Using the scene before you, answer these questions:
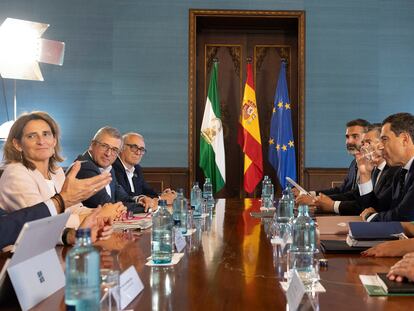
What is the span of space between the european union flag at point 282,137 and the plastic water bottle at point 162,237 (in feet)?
14.3

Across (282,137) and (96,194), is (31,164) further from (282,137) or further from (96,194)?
(282,137)

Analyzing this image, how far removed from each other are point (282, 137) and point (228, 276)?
487 cm

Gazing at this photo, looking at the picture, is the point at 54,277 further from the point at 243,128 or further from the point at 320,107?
the point at 320,107

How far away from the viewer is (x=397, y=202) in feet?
9.93

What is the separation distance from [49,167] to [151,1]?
4.33m

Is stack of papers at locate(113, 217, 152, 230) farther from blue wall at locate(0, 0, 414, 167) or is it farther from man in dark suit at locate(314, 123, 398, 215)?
blue wall at locate(0, 0, 414, 167)

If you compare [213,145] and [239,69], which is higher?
[239,69]

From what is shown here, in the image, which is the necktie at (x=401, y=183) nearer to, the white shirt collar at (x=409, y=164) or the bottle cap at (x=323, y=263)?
the white shirt collar at (x=409, y=164)

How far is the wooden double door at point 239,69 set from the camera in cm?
679

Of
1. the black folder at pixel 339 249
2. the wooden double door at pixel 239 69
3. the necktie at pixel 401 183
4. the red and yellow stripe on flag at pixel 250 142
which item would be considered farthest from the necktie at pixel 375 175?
the wooden double door at pixel 239 69

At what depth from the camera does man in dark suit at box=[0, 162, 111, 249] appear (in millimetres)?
1791

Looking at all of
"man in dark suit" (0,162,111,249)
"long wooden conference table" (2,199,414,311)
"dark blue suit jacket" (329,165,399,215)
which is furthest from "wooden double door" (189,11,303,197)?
"man in dark suit" (0,162,111,249)

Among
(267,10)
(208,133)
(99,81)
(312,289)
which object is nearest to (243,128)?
(208,133)

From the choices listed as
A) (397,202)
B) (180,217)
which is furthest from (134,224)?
(397,202)
